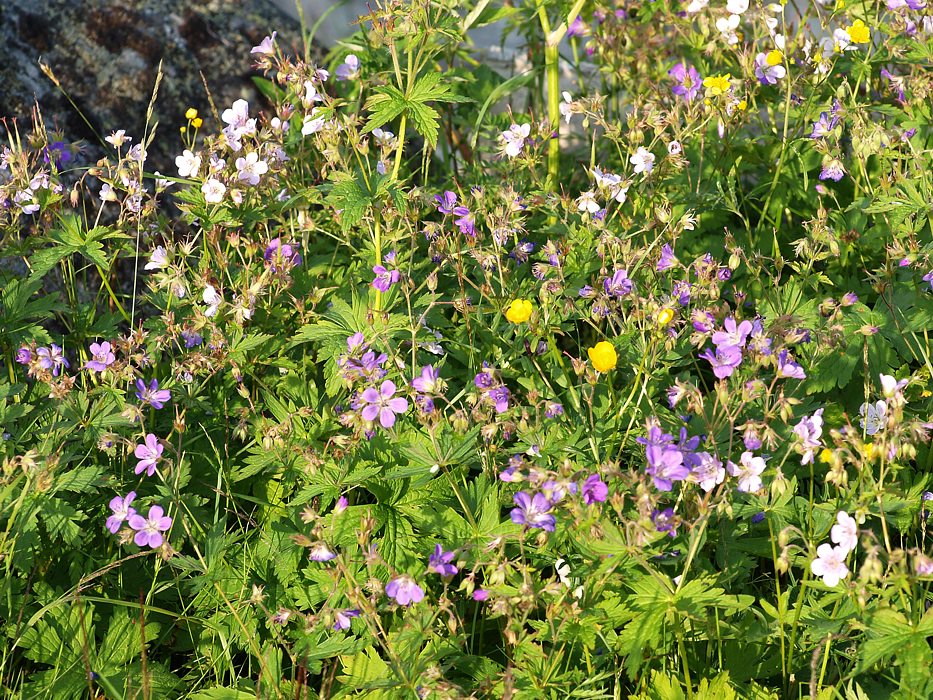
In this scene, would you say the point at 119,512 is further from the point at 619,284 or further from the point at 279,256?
the point at 619,284

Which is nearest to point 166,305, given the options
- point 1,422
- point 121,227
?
point 121,227

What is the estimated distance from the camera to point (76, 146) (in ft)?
10.3

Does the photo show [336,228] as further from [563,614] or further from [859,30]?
[859,30]

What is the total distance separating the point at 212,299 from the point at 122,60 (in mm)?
1944

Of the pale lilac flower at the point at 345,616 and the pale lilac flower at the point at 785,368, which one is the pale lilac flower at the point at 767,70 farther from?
the pale lilac flower at the point at 345,616

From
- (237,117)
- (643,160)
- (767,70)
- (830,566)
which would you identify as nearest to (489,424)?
(830,566)

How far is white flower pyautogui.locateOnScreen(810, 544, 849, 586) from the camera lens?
6.38 feet

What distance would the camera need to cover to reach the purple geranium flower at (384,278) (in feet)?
8.54

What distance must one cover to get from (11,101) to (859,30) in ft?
10.3

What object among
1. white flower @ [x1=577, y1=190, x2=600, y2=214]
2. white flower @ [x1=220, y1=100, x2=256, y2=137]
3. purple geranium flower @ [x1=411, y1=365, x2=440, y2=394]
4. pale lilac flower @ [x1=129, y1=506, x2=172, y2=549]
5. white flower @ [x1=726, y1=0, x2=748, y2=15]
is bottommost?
pale lilac flower @ [x1=129, y1=506, x2=172, y2=549]

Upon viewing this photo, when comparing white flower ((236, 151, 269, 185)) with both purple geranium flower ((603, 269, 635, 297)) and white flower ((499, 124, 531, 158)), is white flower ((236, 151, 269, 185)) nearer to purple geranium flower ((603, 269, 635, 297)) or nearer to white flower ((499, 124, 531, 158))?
white flower ((499, 124, 531, 158))

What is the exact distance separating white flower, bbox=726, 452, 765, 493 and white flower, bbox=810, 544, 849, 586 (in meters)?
0.20

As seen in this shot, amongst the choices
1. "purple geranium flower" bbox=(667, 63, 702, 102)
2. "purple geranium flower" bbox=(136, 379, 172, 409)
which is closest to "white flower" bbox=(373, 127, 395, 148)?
"purple geranium flower" bbox=(667, 63, 702, 102)

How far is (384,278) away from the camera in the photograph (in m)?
2.63
